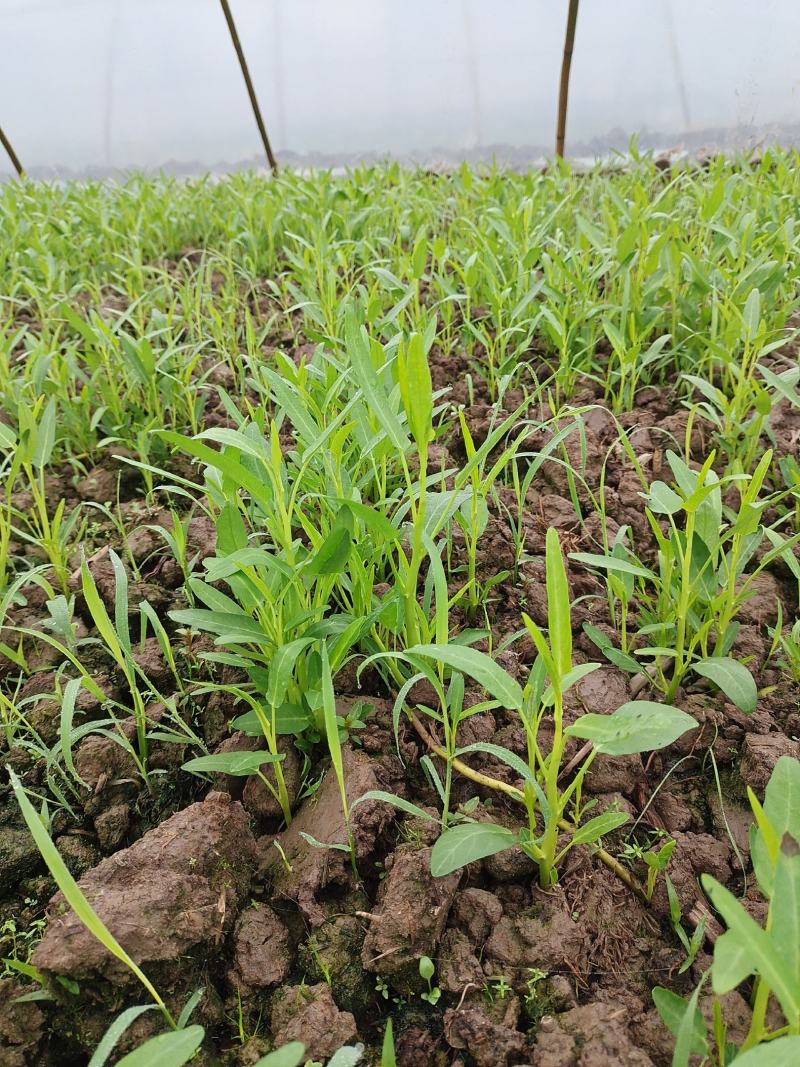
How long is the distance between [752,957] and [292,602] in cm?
58

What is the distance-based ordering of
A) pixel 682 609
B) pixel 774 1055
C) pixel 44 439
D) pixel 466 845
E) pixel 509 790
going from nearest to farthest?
1. pixel 774 1055
2. pixel 466 845
3. pixel 509 790
4. pixel 682 609
5. pixel 44 439

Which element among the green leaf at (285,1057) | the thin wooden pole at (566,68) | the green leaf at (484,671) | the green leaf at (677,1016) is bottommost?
the green leaf at (677,1016)

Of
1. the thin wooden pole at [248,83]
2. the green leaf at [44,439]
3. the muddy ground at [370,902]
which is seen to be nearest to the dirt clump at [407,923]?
the muddy ground at [370,902]

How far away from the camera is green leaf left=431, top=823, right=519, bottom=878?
66 cm

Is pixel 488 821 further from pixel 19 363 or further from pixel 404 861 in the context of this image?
pixel 19 363

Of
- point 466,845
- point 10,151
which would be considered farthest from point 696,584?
point 10,151

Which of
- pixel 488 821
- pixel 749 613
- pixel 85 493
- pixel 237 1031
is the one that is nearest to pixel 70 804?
pixel 237 1031

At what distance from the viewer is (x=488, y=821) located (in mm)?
799

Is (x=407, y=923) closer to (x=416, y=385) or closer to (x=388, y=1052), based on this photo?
(x=388, y=1052)

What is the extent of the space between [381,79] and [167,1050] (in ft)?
20.0

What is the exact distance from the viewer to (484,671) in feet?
2.33

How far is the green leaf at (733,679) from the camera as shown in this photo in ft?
2.75

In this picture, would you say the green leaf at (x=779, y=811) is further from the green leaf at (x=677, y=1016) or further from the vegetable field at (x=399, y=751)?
the green leaf at (x=677, y=1016)

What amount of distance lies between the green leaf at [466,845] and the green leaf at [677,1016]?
0.56ft
